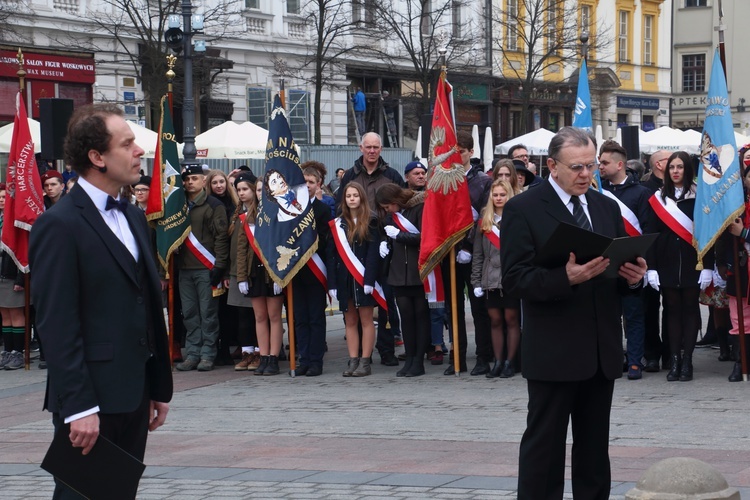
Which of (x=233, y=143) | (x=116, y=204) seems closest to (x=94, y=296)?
(x=116, y=204)

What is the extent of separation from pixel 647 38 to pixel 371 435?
4901cm

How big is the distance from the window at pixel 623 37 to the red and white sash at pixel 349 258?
141ft

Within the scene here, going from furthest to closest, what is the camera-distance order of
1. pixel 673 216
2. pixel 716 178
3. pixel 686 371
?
pixel 673 216, pixel 686 371, pixel 716 178

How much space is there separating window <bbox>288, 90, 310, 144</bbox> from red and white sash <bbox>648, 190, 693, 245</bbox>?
86.5 ft

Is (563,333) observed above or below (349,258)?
below

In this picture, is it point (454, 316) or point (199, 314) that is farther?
point (199, 314)

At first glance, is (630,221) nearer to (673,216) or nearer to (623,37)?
(673,216)

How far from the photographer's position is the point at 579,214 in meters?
5.73

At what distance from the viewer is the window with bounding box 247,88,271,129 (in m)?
36.0

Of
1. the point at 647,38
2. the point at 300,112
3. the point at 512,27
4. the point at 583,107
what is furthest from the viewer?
the point at 647,38

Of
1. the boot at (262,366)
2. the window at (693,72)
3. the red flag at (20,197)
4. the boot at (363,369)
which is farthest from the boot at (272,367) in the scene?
the window at (693,72)

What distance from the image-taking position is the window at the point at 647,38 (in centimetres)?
5475

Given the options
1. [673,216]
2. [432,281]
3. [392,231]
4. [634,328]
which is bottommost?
[634,328]

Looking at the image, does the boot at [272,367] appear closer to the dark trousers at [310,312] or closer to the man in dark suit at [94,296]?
the dark trousers at [310,312]
